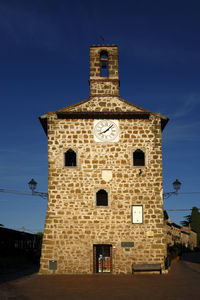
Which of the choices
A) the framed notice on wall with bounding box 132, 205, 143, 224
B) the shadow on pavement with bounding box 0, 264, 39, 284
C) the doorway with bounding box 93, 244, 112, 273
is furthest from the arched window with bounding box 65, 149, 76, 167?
the shadow on pavement with bounding box 0, 264, 39, 284

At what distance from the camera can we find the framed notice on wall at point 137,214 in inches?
725

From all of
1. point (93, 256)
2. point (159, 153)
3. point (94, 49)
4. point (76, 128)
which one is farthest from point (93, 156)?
point (94, 49)

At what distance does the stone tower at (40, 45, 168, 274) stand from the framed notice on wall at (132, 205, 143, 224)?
0.01 metres

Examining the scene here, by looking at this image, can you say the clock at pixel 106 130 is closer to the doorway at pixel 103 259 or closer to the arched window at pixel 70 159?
the arched window at pixel 70 159

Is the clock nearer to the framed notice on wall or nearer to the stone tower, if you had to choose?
the stone tower

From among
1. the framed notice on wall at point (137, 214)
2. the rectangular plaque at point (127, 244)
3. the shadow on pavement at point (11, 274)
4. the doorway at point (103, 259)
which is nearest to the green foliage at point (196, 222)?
the shadow on pavement at point (11, 274)

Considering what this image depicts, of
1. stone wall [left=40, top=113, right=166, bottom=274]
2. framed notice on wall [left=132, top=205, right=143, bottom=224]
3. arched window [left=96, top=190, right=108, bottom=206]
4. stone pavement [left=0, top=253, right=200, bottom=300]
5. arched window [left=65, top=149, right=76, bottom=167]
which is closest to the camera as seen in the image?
stone pavement [left=0, top=253, right=200, bottom=300]

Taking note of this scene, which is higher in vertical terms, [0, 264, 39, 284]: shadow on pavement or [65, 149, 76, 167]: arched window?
[65, 149, 76, 167]: arched window

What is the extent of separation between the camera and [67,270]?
17859 mm

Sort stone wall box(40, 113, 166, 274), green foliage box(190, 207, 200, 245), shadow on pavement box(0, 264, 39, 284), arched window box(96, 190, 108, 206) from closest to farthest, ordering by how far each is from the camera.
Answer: shadow on pavement box(0, 264, 39, 284)
stone wall box(40, 113, 166, 274)
arched window box(96, 190, 108, 206)
green foliage box(190, 207, 200, 245)

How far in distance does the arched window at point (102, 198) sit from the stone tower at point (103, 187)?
0.17 ft

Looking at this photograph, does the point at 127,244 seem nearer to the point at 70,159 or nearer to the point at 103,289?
the point at 70,159

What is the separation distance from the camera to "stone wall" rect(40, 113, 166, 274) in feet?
59.2

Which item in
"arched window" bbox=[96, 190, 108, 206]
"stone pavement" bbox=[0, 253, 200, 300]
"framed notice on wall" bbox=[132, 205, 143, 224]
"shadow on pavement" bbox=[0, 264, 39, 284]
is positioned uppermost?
"arched window" bbox=[96, 190, 108, 206]
